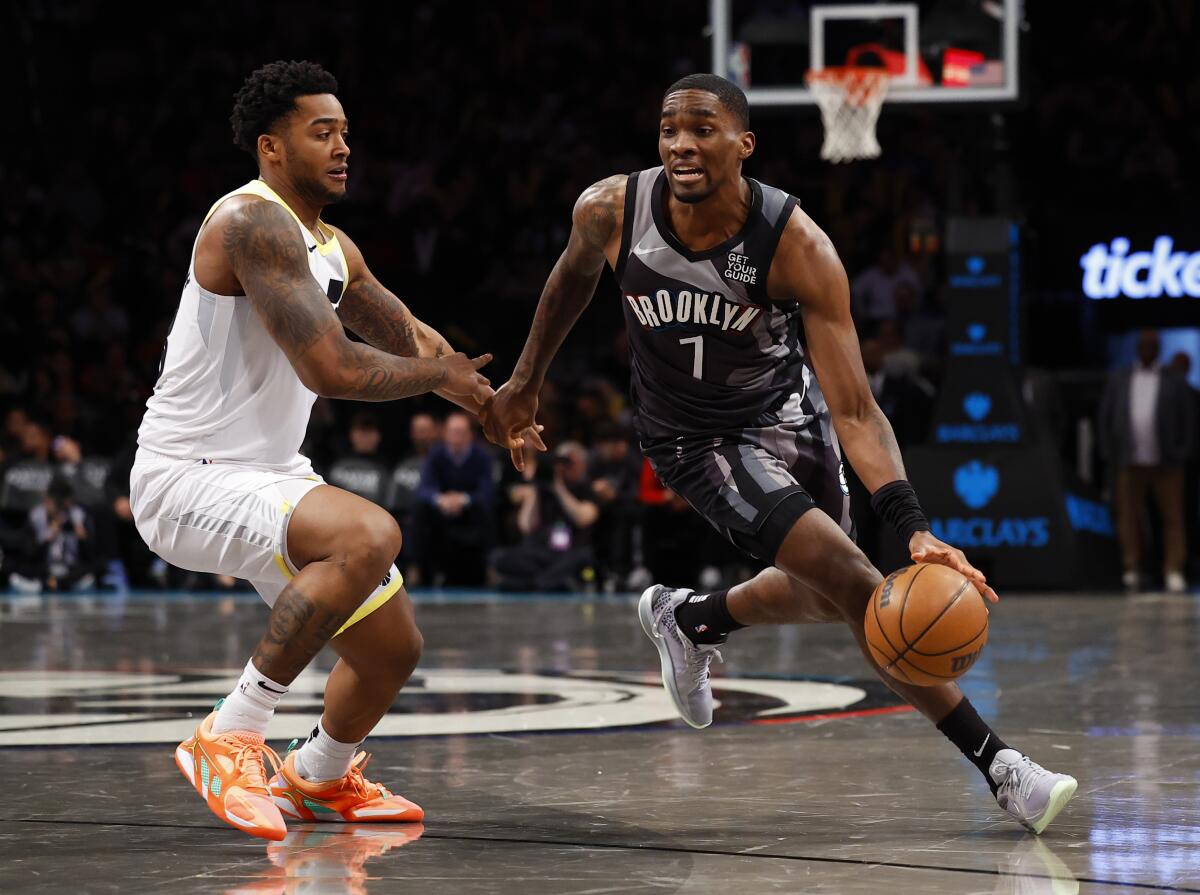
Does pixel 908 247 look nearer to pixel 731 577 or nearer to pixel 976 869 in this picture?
pixel 731 577

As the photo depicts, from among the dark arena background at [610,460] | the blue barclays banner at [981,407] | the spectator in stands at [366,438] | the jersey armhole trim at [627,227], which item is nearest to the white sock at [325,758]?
the dark arena background at [610,460]

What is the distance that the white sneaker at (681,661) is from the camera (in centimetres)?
583

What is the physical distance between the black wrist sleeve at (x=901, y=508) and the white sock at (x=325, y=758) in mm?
1527

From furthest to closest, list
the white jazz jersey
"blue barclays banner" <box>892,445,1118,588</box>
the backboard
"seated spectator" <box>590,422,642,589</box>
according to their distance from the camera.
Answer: "seated spectator" <box>590,422,642,589</box>, "blue barclays banner" <box>892,445,1118,588</box>, the backboard, the white jazz jersey

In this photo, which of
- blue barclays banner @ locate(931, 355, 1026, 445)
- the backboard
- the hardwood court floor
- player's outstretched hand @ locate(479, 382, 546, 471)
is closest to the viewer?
the hardwood court floor

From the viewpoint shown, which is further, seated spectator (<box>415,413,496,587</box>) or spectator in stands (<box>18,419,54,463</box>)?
spectator in stands (<box>18,419,54,463</box>)

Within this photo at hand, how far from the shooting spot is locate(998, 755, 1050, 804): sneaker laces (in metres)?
4.50

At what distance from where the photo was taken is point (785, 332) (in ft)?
17.2

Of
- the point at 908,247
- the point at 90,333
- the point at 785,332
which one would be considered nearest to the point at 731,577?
the point at 908,247

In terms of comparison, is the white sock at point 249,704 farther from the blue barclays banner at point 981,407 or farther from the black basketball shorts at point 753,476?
the blue barclays banner at point 981,407

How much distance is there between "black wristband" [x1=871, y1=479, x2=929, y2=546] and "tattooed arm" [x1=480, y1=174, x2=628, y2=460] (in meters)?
1.16

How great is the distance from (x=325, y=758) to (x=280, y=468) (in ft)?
2.55

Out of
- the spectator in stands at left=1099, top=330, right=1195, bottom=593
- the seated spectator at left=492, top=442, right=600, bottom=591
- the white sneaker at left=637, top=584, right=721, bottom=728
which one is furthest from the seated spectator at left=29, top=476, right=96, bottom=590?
the white sneaker at left=637, top=584, right=721, bottom=728

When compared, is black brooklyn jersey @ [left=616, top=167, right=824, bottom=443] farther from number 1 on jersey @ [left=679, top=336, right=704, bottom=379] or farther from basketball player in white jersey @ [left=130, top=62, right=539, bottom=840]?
basketball player in white jersey @ [left=130, top=62, right=539, bottom=840]
